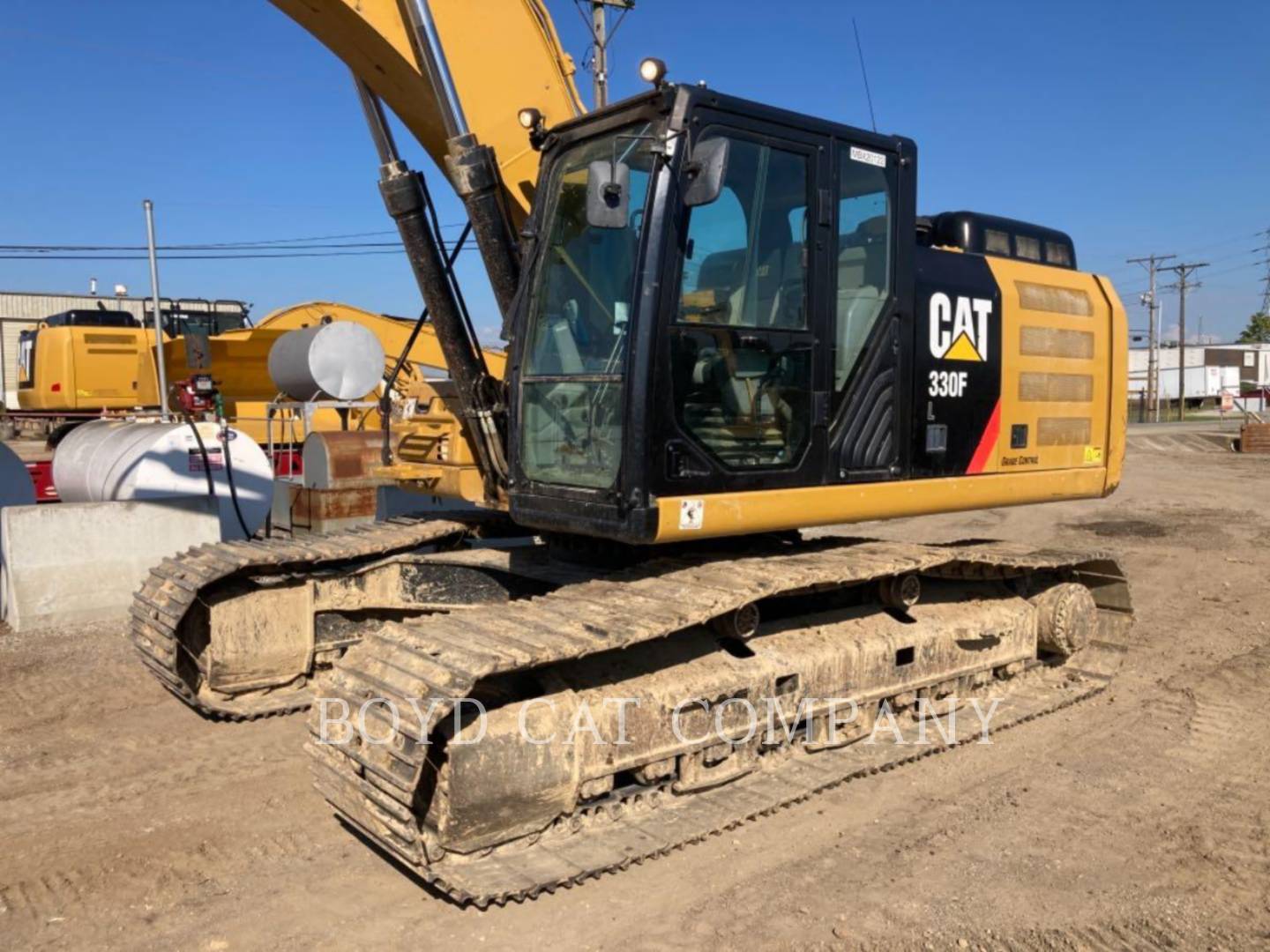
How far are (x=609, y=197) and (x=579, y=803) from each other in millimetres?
2360

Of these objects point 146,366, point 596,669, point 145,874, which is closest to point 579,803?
point 596,669

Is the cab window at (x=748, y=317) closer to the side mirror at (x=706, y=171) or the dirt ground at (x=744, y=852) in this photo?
the side mirror at (x=706, y=171)

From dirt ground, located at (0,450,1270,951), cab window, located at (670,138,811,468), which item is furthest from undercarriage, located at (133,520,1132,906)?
cab window, located at (670,138,811,468)

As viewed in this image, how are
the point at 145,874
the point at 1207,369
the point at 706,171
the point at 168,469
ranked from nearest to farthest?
the point at 145,874, the point at 706,171, the point at 168,469, the point at 1207,369

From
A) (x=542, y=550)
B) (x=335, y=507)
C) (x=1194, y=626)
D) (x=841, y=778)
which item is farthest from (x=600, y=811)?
(x=335, y=507)

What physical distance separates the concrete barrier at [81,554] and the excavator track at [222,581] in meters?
2.59

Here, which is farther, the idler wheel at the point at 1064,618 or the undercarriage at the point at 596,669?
the idler wheel at the point at 1064,618

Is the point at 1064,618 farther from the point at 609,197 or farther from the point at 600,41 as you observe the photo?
the point at 600,41

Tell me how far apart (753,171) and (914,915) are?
296 cm

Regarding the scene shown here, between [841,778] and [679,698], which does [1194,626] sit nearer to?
[841,778]

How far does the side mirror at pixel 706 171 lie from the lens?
407 centimetres

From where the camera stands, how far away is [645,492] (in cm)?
413

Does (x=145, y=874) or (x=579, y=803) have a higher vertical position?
(x=579, y=803)

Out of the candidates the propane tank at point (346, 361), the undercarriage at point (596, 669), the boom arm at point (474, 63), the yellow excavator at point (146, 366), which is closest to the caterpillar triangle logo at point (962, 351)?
the undercarriage at point (596, 669)
